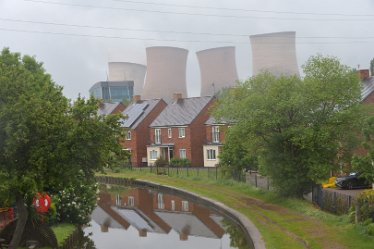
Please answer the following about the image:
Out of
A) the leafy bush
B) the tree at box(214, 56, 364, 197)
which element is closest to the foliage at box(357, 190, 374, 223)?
the tree at box(214, 56, 364, 197)

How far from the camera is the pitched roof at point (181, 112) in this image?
188 feet

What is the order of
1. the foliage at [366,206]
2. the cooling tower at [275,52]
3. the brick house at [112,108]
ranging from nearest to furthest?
the foliage at [366,206] < the cooling tower at [275,52] < the brick house at [112,108]

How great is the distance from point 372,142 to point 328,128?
32.3 feet

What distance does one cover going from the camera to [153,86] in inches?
3346

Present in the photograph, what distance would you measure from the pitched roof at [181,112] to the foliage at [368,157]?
131 feet

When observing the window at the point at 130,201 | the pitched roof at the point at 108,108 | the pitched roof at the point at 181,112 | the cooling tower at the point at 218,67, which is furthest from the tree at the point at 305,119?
the cooling tower at the point at 218,67

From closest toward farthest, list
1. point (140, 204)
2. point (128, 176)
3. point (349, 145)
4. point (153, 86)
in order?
point (349, 145), point (140, 204), point (128, 176), point (153, 86)

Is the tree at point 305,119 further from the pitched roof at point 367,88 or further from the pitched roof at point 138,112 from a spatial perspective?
the pitched roof at point 138,112

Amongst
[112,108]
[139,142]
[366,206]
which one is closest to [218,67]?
[112,108]

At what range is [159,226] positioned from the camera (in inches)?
1041

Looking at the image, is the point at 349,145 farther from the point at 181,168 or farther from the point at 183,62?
the point at 183,62

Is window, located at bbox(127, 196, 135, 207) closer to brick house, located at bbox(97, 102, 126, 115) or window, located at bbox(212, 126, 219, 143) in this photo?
window, located at bbox(212, 126, 219, 143)

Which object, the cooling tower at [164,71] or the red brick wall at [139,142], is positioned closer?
the red brick wall at [139,142]

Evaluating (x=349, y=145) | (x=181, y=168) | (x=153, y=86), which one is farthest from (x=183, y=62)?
(x=349, y=145)
